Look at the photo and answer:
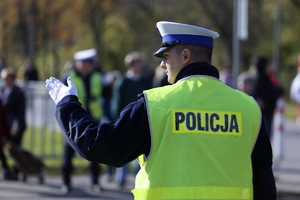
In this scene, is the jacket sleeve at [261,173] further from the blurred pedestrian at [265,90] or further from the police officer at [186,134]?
the blurred pedestrian at [265,90]

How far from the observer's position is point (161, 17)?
3897 cm

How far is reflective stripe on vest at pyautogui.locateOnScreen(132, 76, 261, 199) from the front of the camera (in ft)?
10.6

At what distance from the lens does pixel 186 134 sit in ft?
10.7

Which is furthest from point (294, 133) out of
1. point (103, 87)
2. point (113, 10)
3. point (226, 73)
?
point (113, 10)

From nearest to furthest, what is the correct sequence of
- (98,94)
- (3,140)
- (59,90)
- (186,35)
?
(186,35), (59,90), (98,94), (3,140)

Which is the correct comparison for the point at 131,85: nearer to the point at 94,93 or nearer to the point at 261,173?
the point at 94,93

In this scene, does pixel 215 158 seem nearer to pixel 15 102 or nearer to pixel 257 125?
pixel 257 125

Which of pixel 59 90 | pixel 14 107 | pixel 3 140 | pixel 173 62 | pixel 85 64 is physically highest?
pixel 173 62

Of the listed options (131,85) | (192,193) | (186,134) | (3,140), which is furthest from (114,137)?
(3,140)

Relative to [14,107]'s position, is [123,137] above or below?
above

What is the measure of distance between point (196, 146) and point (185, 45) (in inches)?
21.0

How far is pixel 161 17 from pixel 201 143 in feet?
118

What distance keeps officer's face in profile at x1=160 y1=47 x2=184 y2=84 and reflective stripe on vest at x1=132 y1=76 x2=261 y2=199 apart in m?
0.11

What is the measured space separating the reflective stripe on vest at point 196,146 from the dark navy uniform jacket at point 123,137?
6cm
